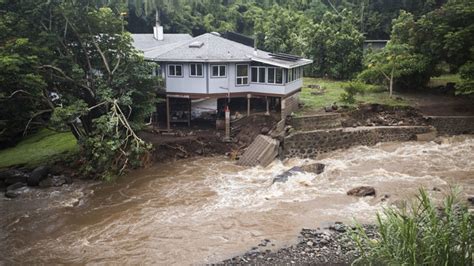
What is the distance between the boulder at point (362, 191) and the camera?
19.1 m

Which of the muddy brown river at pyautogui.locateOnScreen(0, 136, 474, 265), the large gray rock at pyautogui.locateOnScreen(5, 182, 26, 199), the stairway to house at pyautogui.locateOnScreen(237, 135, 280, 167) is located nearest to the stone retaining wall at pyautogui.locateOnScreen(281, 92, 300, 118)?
the stairway to house at pyautogui.locateOnScreen(237, 135, 280, 167)

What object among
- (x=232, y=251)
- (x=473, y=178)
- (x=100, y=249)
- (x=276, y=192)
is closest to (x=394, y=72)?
(x=473, y=178)

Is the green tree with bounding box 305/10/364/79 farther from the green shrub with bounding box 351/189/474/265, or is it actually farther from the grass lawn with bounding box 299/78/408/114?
the green shrub with bounding box 351/189/474/265

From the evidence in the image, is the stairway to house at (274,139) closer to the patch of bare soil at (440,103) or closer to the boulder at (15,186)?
the patch of bare soil at (440,103)

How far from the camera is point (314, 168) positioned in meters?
22.8

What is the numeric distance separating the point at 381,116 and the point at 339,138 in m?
4.47

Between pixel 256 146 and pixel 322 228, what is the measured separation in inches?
362

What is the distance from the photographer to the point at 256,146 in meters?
24.7

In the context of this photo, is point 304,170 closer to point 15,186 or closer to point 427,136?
point 427,136

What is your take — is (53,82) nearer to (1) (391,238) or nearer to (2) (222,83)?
(2) (222,83)

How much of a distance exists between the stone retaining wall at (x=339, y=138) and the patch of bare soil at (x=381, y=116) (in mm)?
807

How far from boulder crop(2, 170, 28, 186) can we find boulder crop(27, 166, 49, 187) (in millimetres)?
546

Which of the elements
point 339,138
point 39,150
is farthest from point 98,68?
point 339,138

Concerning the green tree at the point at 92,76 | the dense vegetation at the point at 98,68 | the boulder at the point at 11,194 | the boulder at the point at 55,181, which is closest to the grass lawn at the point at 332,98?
the dense vegetation at the point at 98,68
